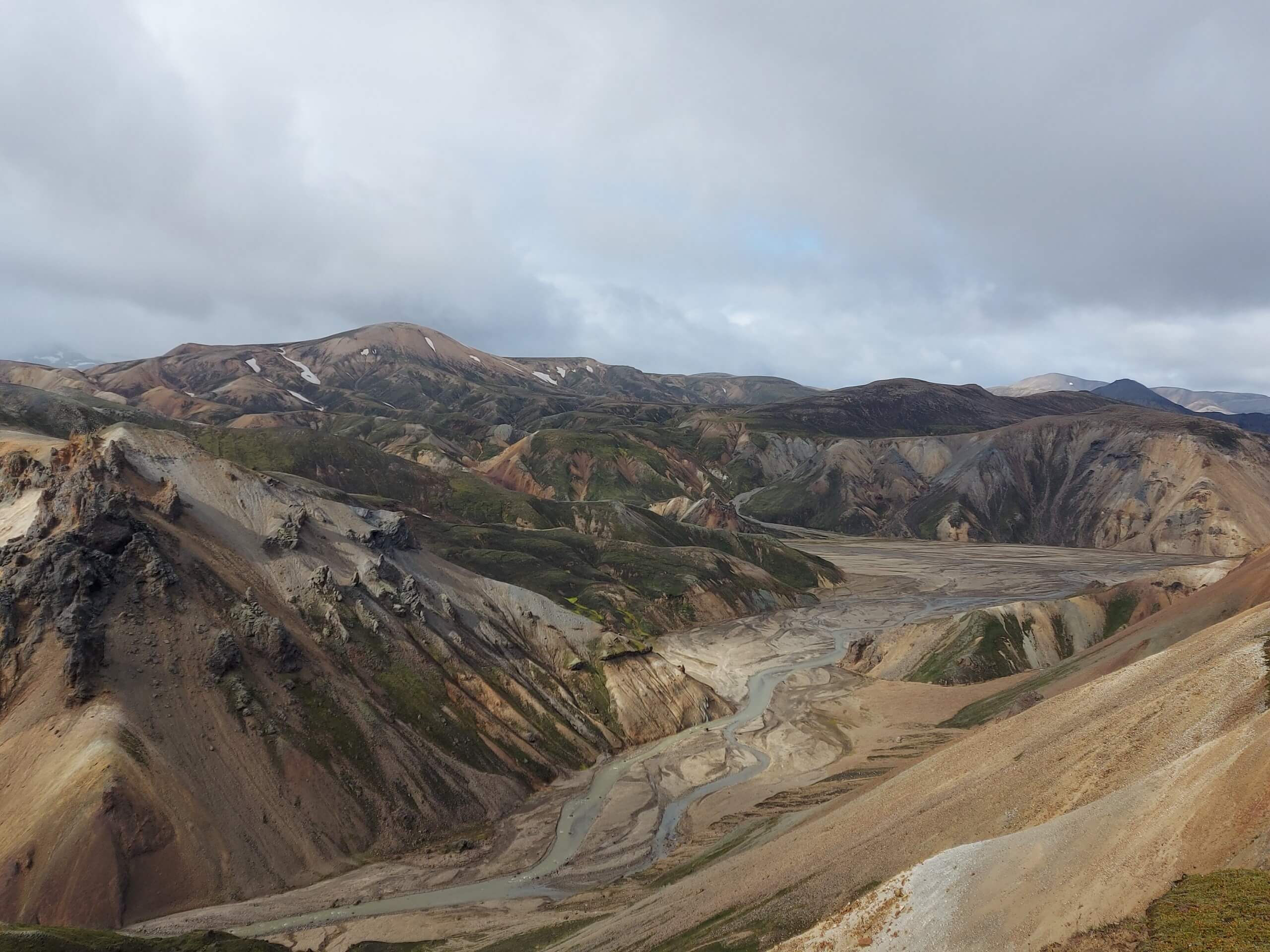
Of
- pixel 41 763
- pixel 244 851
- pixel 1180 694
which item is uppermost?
pixel 41 763

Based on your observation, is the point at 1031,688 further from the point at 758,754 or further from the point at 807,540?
the point at 807,540

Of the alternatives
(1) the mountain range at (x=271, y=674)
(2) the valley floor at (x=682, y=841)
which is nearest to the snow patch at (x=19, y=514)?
(1) the mountain range at (x=271, y=674)

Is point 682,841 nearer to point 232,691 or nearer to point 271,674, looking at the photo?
point 271,674

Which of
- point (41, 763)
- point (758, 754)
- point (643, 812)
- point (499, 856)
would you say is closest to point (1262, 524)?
point (758, 754)

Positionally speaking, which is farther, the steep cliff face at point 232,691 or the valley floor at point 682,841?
the steep cliff face at point 232,691

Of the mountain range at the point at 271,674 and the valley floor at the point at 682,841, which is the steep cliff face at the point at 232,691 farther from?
the valley floor at the point at 682,841

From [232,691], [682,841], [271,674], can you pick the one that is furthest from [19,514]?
[682,841]
